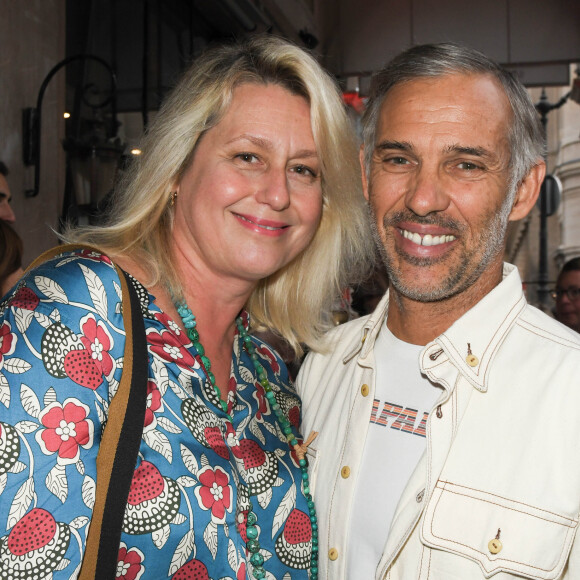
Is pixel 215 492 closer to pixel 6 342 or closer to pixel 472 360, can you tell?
pixel 6 342

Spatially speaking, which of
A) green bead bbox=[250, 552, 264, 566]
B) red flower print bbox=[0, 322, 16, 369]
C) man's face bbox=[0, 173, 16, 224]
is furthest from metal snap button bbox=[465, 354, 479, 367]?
man's face bbox=[0, 173, 16, 224]

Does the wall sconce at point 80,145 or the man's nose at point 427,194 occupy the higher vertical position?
the wall sconce at point 80,145

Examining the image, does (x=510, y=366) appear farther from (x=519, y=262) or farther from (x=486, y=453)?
(x=519, y=262)

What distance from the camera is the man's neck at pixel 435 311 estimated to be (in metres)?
2.21

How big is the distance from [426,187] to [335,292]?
928 millimetres

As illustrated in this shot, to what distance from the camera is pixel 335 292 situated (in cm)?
301

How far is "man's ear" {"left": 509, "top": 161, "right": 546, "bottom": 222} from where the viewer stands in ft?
7.48

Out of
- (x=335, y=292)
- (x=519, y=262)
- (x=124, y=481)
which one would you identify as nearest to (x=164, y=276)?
(x=124, y=481)

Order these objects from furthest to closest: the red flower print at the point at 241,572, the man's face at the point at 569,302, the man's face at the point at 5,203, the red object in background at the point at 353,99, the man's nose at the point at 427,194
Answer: the red object in background at the point at 353,99 < the man's face at the point at 569,302 < the man's face at the point at 5,203 < the man's nose at the point at 427,194 < the red flower print at the point at 241,572

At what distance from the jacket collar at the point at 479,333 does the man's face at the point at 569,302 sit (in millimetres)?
3884

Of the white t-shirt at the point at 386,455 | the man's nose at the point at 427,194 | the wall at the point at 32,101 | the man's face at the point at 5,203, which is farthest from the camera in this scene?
the wall at the point at 32,101

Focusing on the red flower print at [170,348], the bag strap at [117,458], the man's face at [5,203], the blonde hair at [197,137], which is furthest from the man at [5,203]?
the bag strap at [117,458]

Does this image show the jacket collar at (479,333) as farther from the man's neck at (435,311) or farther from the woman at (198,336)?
the woman at (198,336)

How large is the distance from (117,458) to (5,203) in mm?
2166
